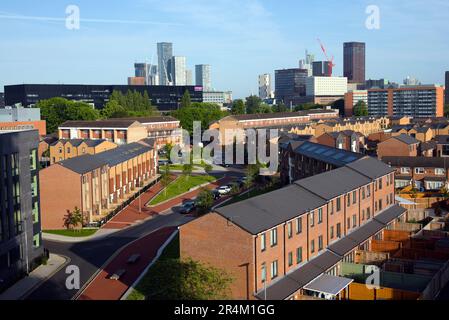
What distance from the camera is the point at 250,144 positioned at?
249ft

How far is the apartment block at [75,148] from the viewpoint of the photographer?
68375 mm

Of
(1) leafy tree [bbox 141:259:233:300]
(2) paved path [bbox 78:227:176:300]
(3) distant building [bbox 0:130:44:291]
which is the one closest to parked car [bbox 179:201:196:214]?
(2) paved path [bbox 78:227:176:300]

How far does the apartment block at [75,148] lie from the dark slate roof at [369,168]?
122 feet

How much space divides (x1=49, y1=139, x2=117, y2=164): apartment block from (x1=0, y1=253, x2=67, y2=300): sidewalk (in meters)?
32.9

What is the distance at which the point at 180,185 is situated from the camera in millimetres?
62594

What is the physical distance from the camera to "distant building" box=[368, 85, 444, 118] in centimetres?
14850

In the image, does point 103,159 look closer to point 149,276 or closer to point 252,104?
point 149,276

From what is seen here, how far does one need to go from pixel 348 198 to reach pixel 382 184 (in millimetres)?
7628

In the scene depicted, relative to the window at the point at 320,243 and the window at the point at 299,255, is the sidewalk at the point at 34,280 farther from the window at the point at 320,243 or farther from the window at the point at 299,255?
the window at the point at 320,243

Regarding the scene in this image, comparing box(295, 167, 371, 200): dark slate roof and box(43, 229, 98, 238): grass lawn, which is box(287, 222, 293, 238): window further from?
box(43, 229, 98, 238): grass lawn

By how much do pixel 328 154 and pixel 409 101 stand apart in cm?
11250

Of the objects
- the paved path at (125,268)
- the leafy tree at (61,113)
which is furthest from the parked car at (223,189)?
the leafy tree at (61,113)
